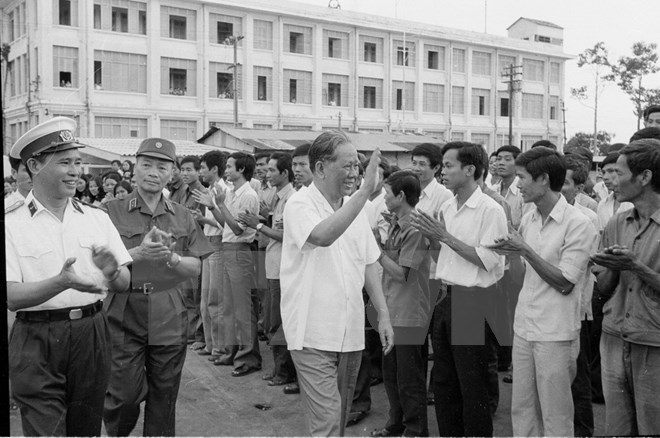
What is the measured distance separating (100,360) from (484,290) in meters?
1.97

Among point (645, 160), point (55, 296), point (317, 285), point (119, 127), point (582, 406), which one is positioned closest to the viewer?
point (55, 296)

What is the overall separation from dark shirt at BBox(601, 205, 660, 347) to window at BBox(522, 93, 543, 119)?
127cm

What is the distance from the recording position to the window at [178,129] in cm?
350

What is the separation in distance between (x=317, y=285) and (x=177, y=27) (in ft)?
5.01

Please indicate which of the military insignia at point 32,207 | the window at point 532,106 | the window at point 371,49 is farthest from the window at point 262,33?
the window at point 532,106

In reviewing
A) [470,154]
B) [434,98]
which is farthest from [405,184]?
[434,98]

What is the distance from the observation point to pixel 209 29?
136 inches

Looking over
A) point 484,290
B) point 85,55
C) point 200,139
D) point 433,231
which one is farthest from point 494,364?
point 85,55

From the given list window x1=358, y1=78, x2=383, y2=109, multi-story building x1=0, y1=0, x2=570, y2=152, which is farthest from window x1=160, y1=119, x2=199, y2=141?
window x1=358, y1=78, x2=383, y2=109

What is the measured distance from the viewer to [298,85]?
367 centimetres

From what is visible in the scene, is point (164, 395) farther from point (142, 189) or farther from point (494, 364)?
point (494, 364)

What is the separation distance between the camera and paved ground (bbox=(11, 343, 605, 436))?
3.77 m

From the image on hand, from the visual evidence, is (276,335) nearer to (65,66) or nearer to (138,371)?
(138,371)

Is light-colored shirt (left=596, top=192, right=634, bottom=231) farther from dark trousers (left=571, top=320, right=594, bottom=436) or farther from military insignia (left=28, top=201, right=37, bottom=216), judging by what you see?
military insignia (left=28, top=201, right=37, bottom=216)
